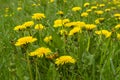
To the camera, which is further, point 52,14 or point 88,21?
point 52,14

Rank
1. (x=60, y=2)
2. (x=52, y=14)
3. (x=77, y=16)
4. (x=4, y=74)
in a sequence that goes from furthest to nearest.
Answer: (x=60, y=2) → (x=52, y=14) → (x=77, y=16) → (x=4, y=74)

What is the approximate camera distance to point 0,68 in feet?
6.64

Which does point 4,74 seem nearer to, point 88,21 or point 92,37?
point 92,37

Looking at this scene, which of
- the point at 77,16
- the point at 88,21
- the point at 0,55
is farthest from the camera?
the point at 77,16

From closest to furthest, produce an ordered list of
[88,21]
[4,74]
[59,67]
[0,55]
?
[59,67] → [4,74] → [0,55] → [88,21]

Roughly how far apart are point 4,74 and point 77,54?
526mm

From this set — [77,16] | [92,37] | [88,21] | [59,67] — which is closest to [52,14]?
[77,16]

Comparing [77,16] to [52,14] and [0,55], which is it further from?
[0,55]

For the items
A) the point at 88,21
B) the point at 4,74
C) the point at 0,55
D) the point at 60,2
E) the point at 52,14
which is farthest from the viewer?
the point at 60,2

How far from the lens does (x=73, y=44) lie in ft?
7.90

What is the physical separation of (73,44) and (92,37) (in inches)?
6.5

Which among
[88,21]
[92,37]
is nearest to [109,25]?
[88,21]

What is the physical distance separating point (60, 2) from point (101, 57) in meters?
2.71

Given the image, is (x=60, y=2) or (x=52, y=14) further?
(x=60, y=2)
